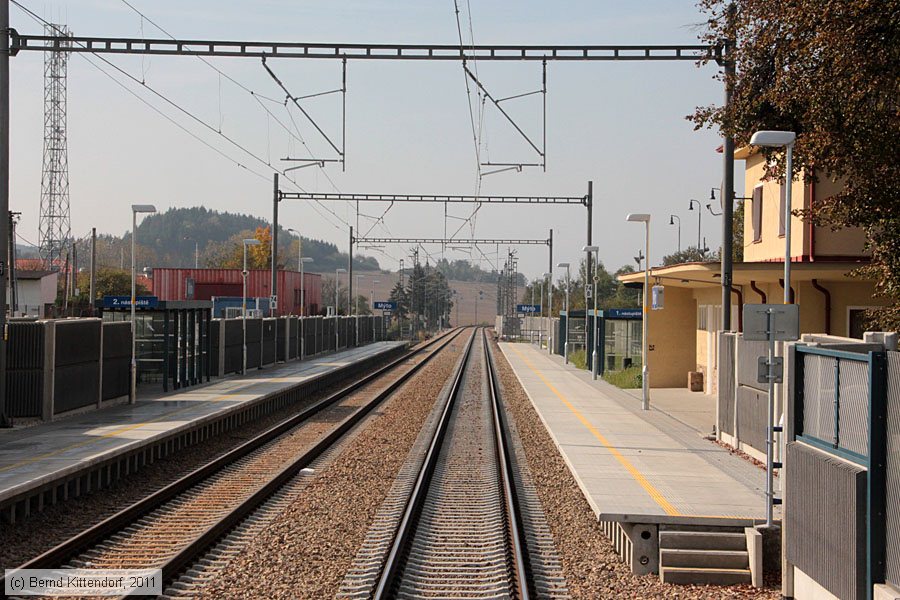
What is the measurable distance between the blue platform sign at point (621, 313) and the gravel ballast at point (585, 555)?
20394 mm

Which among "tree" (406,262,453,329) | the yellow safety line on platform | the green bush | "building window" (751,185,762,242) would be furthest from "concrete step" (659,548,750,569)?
"tree" (406,262,453,329)

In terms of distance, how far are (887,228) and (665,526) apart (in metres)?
8.20

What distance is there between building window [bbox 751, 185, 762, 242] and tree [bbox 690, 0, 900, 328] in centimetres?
890

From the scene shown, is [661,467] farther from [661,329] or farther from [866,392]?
[661,329]

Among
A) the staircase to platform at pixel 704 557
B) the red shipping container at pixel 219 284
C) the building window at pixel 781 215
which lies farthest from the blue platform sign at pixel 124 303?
the red shipping container at pixel 219 284

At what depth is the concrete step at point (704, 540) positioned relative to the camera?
1048 cm

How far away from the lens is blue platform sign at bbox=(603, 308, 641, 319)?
38062 mm

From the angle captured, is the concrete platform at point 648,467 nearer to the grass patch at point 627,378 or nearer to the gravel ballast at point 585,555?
the gravel ballast at point 585,555

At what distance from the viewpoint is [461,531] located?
12.1 metres

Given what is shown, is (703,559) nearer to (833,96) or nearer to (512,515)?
(512,515)

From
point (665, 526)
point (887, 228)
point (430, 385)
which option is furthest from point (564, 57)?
point (430, 385)

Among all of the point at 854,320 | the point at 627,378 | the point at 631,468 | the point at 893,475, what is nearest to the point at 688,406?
the point at 854,320

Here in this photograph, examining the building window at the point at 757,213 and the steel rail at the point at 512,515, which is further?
the building window at the point at 757,213

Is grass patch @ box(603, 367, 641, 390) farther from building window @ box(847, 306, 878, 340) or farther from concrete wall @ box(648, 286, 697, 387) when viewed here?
building window @ box(847, 306, 878, 340)
